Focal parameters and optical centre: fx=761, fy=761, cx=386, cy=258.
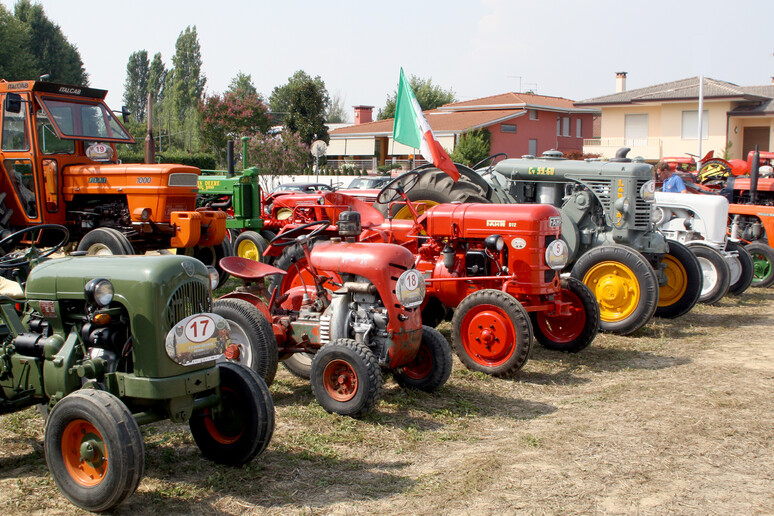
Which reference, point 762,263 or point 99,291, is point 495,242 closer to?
point 99,291

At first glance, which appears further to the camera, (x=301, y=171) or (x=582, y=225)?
(x=301, y=171)

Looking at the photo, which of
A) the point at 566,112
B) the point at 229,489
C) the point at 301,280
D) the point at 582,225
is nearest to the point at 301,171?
the point at 566,112

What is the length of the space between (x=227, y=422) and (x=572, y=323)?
3.76 metres

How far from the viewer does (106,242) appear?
8.45 metres

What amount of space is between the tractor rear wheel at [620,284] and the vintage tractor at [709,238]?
2.06 m

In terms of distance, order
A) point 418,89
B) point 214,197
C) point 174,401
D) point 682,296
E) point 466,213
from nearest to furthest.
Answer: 1. point 174,401
2. point 466,213
3. point 682,296
4. point 214,197
5. point 418,89

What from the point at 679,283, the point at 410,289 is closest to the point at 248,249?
the point at 679,283

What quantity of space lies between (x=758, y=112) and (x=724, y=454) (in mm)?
33300

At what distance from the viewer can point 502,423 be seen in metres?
4.85

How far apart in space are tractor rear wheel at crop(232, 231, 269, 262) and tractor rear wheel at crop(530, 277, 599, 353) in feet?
17.7

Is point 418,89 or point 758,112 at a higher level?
point 418,89

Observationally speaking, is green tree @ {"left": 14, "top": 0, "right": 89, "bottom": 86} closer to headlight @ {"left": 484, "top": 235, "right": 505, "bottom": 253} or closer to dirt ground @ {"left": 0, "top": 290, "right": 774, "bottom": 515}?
headlight @ {"left": 484, "top": 235, "right": 505, "bottom": 253}

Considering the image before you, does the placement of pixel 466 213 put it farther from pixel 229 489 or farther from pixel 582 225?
pixel 229 489

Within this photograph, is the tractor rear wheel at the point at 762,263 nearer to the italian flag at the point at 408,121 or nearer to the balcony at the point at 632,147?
the italian flag at the point at 408,121
